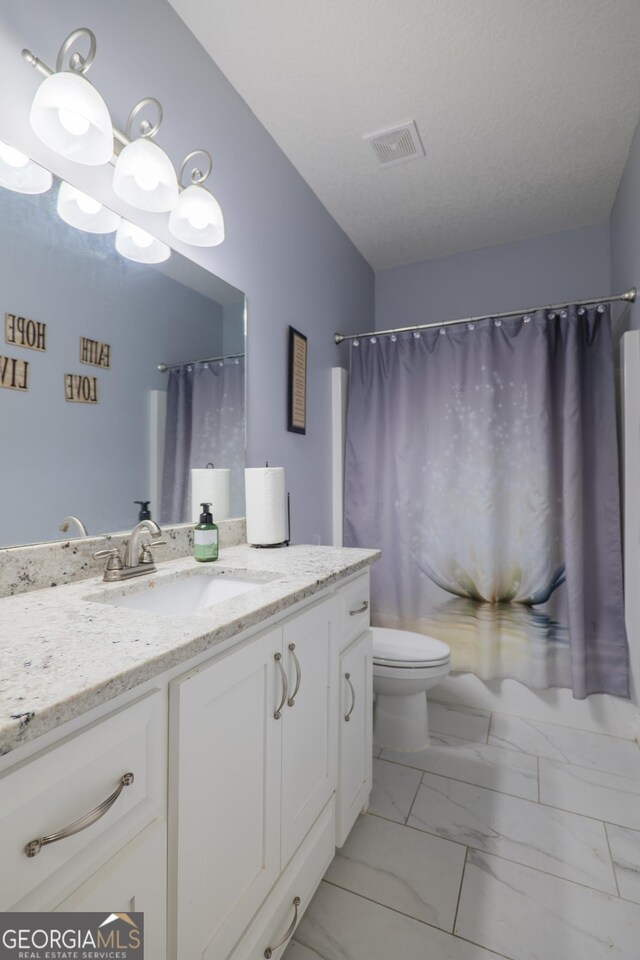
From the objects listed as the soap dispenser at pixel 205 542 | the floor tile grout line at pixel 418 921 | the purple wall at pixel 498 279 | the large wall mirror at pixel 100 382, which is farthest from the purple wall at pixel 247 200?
the floor tile grout line at pixel 418 921

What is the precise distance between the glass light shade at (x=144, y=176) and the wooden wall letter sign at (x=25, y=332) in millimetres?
446

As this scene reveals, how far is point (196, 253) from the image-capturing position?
148cm

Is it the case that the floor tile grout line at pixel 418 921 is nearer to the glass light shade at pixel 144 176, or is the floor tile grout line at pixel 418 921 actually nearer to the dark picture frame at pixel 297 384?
the dark picture frame at pixel 297 384

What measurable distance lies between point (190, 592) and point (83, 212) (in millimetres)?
991

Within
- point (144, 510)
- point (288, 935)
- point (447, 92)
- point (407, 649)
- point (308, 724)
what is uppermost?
point (447, 92)

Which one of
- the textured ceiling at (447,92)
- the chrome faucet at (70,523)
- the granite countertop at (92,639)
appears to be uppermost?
the textured ceiling at (447,92)

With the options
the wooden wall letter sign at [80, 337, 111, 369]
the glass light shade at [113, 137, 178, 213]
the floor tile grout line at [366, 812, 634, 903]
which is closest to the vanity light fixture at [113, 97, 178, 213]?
the glass light shade at [113, 137, 178, 213]

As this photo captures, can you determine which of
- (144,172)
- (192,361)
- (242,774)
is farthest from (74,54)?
(242,774)

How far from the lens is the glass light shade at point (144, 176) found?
45.1 inches

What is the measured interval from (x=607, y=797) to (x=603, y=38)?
256cm

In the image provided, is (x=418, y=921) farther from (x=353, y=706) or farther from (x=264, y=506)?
(x=264, y=506)

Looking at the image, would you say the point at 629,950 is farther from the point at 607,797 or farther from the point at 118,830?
the point at 118,830

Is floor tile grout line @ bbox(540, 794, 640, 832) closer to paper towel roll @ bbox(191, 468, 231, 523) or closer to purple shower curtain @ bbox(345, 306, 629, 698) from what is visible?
purple shower curtain @ bbox(345, 306, 629, 698)

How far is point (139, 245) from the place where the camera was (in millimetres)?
1279
